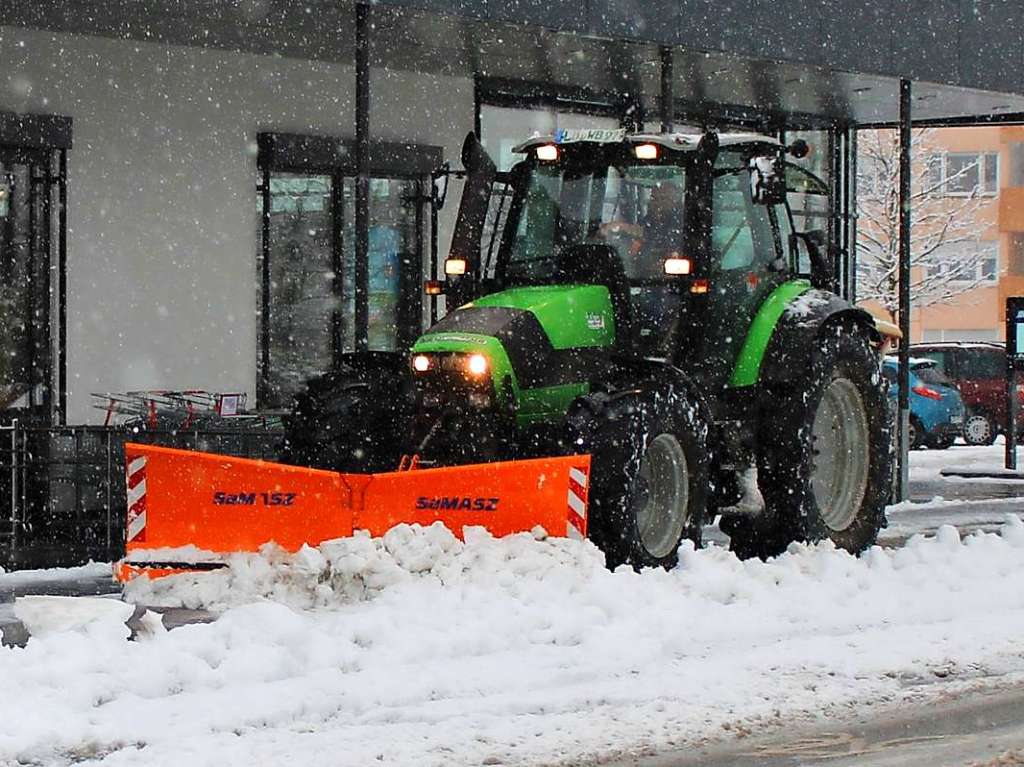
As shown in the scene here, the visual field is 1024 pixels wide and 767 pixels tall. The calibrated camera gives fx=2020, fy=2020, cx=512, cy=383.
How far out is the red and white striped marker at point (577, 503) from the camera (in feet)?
35.4

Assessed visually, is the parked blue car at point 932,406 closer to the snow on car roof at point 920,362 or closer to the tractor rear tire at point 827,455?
the snow on car roof at point 920,362

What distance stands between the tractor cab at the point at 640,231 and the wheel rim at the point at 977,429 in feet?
64.5

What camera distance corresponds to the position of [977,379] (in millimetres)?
32125

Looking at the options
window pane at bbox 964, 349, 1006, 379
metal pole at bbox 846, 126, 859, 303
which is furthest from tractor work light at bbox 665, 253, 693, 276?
window pane at bbox 964, 349, 1006, 379

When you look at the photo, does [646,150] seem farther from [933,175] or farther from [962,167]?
[962,167]

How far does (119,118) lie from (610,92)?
5716 millimetres

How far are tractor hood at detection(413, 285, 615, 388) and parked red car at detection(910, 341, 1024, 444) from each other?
20.1 metres

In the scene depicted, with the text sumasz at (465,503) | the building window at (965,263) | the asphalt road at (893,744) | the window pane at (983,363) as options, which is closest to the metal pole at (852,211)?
the window pane at (983,363)

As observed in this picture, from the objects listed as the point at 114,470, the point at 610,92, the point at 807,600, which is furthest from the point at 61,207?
the point at 807,600

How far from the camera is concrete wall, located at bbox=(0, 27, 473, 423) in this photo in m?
17.1

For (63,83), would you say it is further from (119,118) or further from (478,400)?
(478,400)

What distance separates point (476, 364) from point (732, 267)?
2132mm

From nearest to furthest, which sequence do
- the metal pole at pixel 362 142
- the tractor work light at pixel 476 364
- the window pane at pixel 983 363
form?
1. the tractor work light at pixel 476 364
2. the metal pole at pixel 362 142
3. the window pane at pixel 983 363

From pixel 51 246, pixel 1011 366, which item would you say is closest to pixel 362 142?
pixel 51 246
